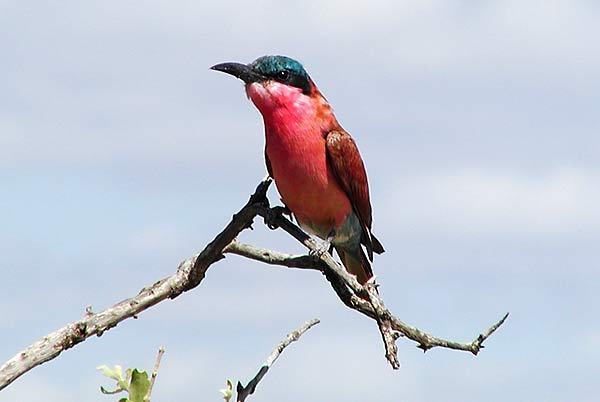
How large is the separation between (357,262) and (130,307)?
3.02 m

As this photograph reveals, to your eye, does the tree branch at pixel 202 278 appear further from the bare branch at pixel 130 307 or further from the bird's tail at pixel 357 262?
the bird's tail at pixel 357 262

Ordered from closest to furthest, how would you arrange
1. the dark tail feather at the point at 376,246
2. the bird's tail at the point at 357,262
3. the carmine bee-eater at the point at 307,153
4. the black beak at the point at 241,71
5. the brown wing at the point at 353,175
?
1. the black beak at the point at 241,71
2. the carmine bee-eater at the point at 307,153
3. the brown wing at the point at 353,175
4. the dark tail feather at the point at 376,246
5. the bird's tail at the point at 357,262

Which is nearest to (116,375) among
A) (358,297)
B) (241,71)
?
(358,297)

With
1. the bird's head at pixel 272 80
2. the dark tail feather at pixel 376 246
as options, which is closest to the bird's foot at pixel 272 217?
the bird's head at pixel 272 80

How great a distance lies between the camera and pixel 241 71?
6078 mm

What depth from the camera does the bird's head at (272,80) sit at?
20.1 feet

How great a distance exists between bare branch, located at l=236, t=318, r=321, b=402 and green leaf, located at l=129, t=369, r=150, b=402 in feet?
1.78

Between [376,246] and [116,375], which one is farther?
[376,246]

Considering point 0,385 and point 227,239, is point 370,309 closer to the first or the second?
point 227,239

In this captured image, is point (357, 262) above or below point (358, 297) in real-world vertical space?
above

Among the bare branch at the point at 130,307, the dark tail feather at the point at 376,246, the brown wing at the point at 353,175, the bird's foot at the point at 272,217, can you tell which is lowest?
the bare branch at the point at 130,307

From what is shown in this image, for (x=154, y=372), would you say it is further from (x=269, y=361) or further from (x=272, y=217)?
(x=272, y=217)

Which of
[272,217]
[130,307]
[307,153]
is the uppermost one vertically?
[307,153]

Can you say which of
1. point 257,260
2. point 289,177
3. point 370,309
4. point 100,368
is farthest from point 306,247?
point 100,368
